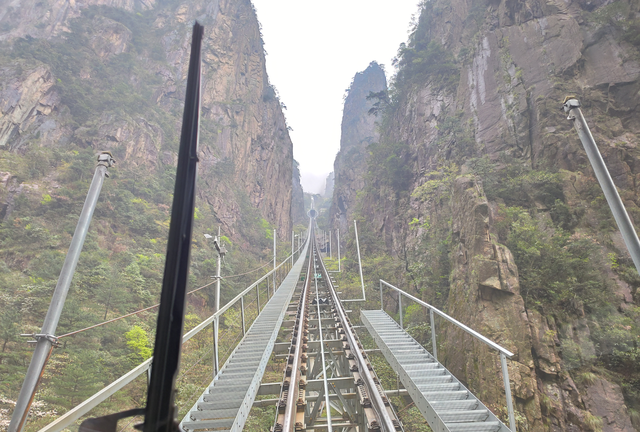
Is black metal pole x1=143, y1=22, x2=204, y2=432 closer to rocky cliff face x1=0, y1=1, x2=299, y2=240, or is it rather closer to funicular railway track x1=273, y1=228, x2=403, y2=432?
funicular railway track x1=273, y1=228, x2=403, y2=432

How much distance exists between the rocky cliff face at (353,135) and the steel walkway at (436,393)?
4685cm

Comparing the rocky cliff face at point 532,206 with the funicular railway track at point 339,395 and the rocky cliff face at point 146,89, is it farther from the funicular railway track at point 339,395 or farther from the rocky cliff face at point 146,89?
the rocky cliff face at point 146,89

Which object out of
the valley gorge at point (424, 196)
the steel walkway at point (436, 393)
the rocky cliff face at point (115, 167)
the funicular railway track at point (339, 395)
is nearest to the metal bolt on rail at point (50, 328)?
the funicular railway track at point (339, 395)

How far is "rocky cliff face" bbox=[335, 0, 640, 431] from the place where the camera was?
624 cm

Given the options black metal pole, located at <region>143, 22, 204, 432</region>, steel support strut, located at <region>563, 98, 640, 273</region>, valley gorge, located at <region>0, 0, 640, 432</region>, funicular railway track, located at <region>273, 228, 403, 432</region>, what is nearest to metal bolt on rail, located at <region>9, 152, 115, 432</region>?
black metal pole, located at <region>143, 22, 204, 432</region>

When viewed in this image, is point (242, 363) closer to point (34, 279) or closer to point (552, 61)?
point (34, 279)

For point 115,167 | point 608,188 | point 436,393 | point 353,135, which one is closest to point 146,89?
point 115,167

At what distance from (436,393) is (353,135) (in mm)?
68846

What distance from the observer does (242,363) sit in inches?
218

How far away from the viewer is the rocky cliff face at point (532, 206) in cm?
624

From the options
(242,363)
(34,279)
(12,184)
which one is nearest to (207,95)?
(12,184)

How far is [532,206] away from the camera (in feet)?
34.7

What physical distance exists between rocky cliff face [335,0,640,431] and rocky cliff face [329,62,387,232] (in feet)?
108

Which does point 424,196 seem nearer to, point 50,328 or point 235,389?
point 235,389
